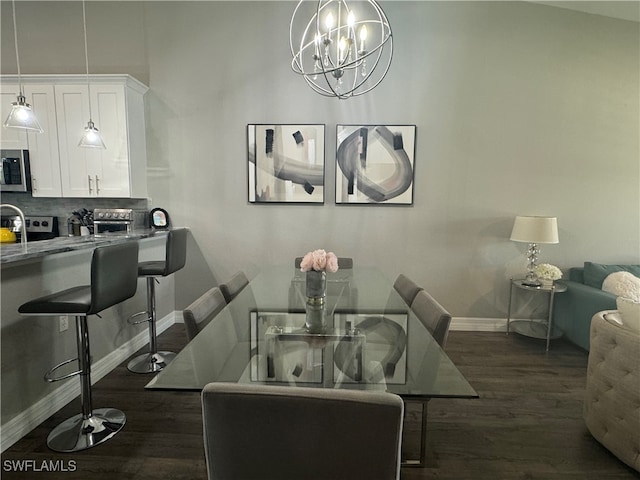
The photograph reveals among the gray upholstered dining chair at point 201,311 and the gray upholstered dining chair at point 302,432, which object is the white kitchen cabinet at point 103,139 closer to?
the gray upholstered dining chair at point 201,311

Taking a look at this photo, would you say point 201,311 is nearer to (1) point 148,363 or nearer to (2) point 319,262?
(2) point 319,262

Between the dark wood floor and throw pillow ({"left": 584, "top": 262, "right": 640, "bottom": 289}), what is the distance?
922 mm

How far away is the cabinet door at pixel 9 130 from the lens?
3238mm

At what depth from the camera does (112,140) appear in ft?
10.8

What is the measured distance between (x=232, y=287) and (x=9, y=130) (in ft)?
9.86

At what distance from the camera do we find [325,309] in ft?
6.40

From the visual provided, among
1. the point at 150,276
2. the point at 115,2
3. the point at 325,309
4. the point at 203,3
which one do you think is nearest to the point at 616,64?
the point at 325,309

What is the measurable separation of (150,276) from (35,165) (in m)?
1.92

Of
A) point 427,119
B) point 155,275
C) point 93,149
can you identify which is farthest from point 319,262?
point 93,149

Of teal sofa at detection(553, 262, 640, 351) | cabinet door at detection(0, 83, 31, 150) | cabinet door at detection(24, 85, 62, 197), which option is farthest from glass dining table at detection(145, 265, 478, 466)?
cabinet door at detection(0, 83, 31, 150)

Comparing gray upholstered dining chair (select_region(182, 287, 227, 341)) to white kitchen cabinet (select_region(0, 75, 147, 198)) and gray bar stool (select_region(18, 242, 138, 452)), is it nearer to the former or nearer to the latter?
gray bar stool (select_region(18, 242, 138, 452))

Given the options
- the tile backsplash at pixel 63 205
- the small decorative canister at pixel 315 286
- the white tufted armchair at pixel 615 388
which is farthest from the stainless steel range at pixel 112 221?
the white tufted armchair at pixel 615 388

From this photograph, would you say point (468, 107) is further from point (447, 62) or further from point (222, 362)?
point (222, 362)

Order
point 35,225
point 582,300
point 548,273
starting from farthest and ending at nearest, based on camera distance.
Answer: point 35,225 < point 548,273 < point 582,300
